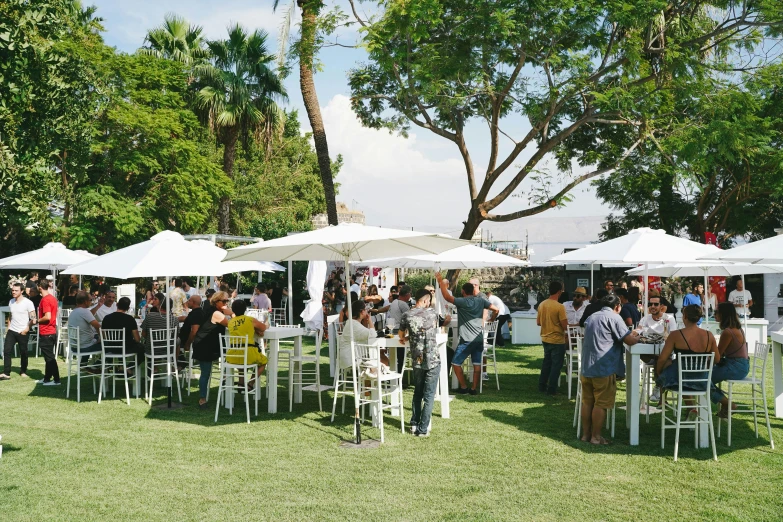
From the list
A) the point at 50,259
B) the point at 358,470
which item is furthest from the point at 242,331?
the point at 50,259

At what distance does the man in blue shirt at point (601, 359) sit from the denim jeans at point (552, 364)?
103 inches

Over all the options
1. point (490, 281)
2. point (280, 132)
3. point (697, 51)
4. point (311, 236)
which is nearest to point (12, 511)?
point (311, 236)

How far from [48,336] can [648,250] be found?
904 cm

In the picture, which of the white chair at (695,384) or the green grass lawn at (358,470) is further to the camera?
the white chair at (695,384)

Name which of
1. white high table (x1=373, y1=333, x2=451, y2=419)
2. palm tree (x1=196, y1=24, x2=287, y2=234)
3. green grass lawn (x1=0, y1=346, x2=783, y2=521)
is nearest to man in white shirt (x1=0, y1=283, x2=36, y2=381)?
green grass lawn (x1=0, y1=346, x2=783, y2=521)

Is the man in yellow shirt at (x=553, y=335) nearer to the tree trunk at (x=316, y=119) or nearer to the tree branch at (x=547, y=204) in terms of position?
the tree branch at (x=547, y=204)

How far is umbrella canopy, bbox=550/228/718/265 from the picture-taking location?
9.06m

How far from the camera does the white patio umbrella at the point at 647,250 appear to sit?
906 centimetres

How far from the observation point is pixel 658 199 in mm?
25344

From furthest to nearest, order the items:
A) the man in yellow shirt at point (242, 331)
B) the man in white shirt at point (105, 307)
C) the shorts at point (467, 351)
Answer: the man in white shirt at point (105, 307), the shorts at point (467, 351), the man in yellow shirt at point (242, 331)

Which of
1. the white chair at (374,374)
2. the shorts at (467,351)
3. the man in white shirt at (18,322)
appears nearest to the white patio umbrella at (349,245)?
the white chair at (374,374)

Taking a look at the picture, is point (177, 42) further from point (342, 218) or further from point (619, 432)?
point (619, 432)

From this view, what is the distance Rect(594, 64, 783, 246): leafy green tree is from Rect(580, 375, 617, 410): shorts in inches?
308

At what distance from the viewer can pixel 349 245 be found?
7902 mm
